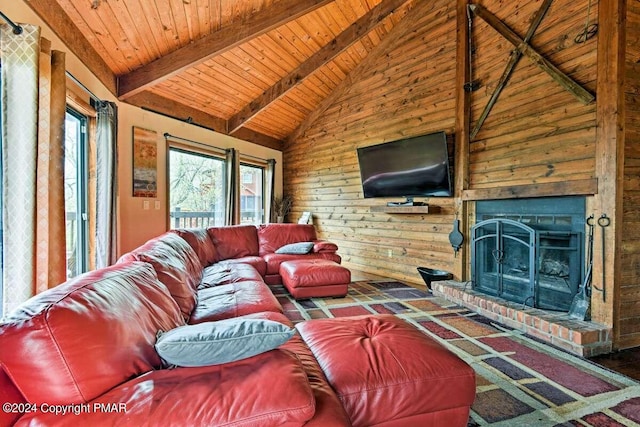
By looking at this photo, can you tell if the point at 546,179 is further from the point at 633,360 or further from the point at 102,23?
the point at 102,23

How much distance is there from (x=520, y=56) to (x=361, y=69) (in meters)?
2.64

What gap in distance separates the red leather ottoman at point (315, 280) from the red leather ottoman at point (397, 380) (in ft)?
6.28

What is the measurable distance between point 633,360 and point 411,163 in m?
2.89

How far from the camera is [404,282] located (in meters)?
4.47

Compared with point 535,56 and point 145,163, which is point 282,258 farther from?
point 535,56

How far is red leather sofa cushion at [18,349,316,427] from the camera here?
84cm

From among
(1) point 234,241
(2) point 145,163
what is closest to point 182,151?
(2) point 145,163

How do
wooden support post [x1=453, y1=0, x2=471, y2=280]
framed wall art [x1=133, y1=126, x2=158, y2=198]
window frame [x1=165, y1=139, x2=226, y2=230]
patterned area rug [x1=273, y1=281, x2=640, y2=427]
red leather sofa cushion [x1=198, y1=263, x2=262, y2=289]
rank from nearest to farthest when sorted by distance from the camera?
patterned area rug [x1=273, y1=281, x2=640, y2=427] → red leather sofa cushion [x1=198, y1=263, x2=262, y2=289] → wooden support post [x1=453, y1=0, x2=471, y2=280] → framed wall art [x1=133, y1=126, x2=158, y2=198] → window frame [x1=165, y1=139, x2=226, y2=230]

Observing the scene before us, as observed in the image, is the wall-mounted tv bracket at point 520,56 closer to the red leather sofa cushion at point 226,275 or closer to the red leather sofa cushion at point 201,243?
the red leather sofa cushion at point 226,275

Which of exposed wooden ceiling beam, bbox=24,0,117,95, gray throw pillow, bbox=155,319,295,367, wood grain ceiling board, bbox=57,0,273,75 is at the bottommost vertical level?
gray throw pillow, bbox=155,319,295,367

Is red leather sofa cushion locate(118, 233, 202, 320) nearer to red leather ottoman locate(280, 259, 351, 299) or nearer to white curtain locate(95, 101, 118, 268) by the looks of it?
white curtain locate(95, 101, 118, 268)

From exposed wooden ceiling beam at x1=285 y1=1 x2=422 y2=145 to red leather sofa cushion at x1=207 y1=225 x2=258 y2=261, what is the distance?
2.83m

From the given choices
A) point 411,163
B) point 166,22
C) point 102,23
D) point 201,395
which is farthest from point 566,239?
point 102,23

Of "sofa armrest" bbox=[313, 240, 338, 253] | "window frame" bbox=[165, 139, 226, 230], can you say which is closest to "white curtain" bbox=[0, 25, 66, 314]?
"window frame" bbox=[165, 139, 226, 230]
